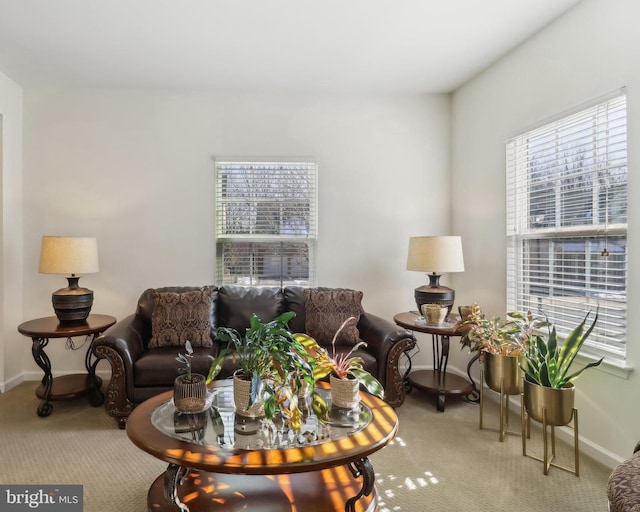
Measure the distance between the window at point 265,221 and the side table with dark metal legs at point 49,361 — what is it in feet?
3.92

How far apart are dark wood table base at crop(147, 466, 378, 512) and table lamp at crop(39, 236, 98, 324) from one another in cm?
185

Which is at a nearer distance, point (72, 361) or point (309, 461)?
point (309, 461)

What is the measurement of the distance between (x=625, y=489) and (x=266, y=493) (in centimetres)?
138

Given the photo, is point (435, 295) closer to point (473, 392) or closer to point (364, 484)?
point (473, 392)

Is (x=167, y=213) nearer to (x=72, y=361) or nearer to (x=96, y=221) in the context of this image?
(x=96, y=221)

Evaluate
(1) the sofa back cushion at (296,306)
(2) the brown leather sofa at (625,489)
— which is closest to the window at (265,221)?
(1) the sofa back cushion at (296,306)

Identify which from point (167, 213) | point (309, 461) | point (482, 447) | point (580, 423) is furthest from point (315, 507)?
point (167, 213)

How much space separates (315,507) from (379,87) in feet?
11.4

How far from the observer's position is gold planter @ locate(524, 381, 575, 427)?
2131 millimetres

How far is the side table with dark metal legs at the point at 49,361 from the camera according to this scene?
2.89 meters

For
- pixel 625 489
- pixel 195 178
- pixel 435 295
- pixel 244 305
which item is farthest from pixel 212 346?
pixel 625 489

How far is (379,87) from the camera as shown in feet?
12.1

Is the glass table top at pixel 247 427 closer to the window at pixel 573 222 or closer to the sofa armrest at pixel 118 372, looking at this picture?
the sofa armrest at pixel 118 372

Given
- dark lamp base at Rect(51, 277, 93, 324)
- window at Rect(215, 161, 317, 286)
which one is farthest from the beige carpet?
window at Rect(215, 161, 317, 286)
